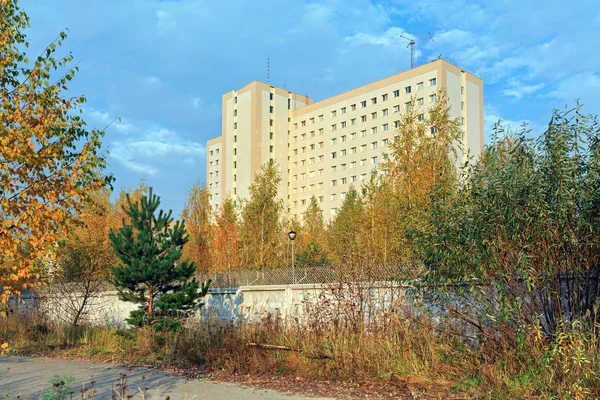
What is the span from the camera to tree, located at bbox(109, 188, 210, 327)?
14656mm

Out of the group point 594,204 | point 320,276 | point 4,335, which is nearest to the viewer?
point 594,204

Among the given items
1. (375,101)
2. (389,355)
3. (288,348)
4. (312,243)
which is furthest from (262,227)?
(375,101)

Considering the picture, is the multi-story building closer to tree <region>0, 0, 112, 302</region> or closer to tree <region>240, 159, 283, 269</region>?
tree <region>240, 159, 283, 269</region>

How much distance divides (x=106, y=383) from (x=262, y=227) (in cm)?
2570

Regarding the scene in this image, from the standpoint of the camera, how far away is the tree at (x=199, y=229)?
125ft

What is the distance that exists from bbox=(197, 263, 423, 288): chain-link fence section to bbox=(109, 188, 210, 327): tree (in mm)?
1721

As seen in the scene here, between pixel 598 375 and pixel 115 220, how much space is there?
1083 inches

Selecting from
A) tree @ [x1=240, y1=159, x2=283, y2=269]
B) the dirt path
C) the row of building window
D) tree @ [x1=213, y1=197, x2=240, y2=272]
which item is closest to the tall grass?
the dirt path

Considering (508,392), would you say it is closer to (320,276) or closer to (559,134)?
(559,134)

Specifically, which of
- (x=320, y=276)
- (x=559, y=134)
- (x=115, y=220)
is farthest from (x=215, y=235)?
(x=559, y=134)

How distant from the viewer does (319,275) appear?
15.1 metres

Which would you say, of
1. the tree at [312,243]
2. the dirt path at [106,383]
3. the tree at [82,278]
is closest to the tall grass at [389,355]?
the dirt path at [106,383]

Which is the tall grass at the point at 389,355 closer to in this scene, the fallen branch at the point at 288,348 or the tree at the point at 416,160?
the fallen branch at the point at 288,348

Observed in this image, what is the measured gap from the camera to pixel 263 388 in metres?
9.06
